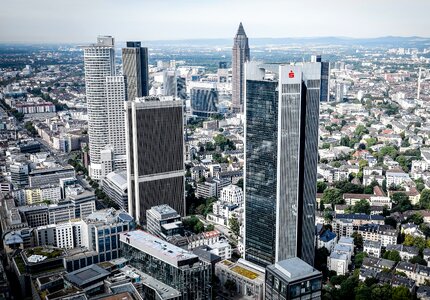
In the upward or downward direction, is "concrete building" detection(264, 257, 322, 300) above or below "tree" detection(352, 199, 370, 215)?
above

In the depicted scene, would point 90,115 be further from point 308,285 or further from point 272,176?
point 308,285

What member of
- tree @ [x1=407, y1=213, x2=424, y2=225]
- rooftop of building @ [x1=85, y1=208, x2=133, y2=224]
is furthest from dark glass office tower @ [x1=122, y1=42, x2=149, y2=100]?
tree @ [x1=407, y1=213, x2=424, y2=225]

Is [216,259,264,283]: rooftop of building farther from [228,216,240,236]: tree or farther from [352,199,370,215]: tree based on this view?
[352,199,370,215]: tree

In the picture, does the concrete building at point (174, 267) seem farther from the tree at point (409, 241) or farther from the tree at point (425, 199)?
the tree at point (425, 199)

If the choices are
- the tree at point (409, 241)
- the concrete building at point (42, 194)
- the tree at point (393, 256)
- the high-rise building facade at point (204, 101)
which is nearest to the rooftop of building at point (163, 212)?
the concrete building at point (42, 194)

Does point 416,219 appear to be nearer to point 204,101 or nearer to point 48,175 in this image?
point 48,175

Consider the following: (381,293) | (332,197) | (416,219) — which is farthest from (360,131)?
(381,293)
